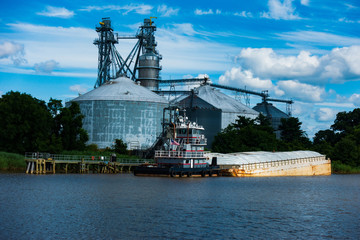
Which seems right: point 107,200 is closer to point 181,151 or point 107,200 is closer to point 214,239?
point 214,239

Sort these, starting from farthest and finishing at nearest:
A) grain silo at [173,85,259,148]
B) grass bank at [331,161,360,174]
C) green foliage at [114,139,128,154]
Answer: grain silo at [173,85,259,148] < grass bank at [331,161,360,174] < green foliage at [114,139,128,154]

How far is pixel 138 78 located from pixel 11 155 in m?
74.5

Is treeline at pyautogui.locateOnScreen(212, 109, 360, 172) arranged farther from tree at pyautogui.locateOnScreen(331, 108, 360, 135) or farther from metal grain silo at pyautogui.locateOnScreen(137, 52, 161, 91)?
metal grain silo at pyautogui.locateOnScreen(137, 52, 161, 91)

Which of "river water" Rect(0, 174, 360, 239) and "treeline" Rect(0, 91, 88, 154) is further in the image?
"treeline" Rect(0, 91, 88, 154)

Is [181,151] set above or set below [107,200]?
above

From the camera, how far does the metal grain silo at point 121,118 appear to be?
111062mm

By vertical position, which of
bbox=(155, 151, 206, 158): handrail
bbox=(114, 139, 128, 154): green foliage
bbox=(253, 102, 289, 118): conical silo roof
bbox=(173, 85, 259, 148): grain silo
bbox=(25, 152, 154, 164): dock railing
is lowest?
bbox=(25, 152, 154, 164): dock railing

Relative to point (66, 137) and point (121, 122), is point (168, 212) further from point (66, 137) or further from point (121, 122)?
point (121, 122)

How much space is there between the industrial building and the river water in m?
46.4

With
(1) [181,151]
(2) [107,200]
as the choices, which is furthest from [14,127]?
(2) [107,200]

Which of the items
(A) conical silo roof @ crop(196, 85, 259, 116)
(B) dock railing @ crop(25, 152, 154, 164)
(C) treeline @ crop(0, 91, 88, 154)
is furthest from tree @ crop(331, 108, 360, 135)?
(C) treeline @ crop(0, 91, 88, 154)

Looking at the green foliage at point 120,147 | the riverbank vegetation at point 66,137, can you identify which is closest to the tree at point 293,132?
the riverbank vegetation at point 66,137

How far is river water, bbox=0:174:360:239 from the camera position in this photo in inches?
1304

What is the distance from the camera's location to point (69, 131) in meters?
96.4
